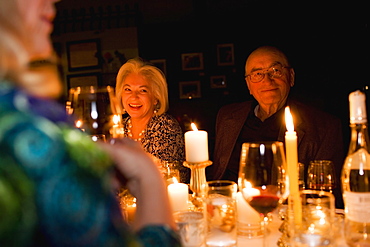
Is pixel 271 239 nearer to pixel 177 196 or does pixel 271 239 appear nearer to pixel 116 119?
pixel 177 196

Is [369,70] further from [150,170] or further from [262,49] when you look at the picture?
[150,170]

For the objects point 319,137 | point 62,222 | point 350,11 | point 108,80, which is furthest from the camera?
point 108,80

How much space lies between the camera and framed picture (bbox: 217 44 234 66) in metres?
5.52

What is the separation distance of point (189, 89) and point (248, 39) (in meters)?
1.17

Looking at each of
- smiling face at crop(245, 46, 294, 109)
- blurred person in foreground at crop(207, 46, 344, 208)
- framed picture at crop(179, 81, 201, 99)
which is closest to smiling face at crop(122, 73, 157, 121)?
blurred person in foreground at crop(207, 46, 344, 208)

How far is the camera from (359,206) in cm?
98

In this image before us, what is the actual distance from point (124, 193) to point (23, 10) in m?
1.03

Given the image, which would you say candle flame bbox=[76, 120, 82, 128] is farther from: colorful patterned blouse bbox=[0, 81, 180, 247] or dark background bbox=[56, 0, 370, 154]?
dark background bbox=[56, 0, 370, 154]

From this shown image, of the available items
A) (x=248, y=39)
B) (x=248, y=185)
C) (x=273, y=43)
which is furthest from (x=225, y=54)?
(x=248, y=185)

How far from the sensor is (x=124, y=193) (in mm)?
1499

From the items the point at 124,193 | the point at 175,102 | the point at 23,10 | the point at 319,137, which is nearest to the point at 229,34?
the point at 175,102

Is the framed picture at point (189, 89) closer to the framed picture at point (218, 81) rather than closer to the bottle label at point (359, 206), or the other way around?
the framed picture at point (218, 81)

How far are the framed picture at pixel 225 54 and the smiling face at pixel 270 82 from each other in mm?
2799

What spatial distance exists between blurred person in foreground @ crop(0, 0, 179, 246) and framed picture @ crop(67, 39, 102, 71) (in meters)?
4.90
